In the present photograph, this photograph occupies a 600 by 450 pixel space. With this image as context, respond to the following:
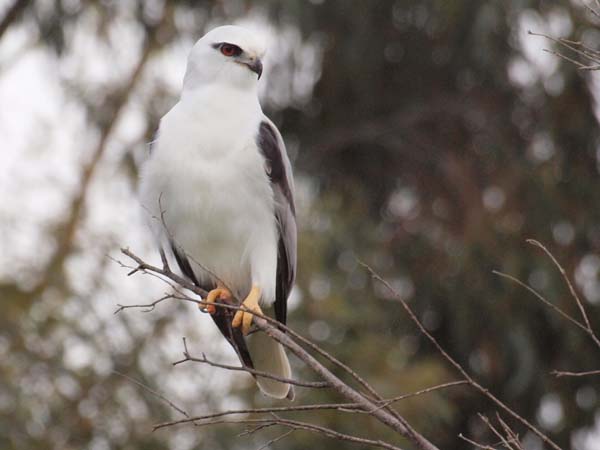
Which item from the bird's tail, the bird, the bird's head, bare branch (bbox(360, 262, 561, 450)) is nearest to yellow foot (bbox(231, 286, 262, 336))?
the bird

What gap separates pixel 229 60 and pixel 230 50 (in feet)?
0.14

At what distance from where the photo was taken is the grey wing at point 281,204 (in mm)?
4332

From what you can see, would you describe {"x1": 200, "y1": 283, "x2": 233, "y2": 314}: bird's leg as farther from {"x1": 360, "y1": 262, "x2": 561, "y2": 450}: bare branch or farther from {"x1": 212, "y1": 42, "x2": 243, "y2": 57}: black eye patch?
{"x1": 360, "y1": 262, "x2": 561, "y2": 450}: bare branch

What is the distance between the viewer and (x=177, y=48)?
33.5 feet

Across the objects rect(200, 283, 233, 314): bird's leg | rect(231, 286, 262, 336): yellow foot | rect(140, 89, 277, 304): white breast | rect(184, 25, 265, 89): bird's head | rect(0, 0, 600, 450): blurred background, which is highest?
rect(184, 25, 265, 89): bird's head

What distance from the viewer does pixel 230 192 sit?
4258 mm

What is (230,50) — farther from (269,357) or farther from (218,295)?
(269,357)

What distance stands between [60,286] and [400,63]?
12.9ft

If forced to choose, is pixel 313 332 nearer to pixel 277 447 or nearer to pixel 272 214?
pixel 277 447

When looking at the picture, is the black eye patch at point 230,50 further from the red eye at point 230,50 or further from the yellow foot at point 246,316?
the yellow foot at point 246,316

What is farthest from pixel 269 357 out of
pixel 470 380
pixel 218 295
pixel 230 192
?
pixel 470 380

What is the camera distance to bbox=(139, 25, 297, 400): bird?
13.9 ft

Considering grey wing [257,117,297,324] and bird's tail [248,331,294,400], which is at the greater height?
grey wing [257,117,297,324]

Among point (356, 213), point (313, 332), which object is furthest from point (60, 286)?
point (356, 213)
